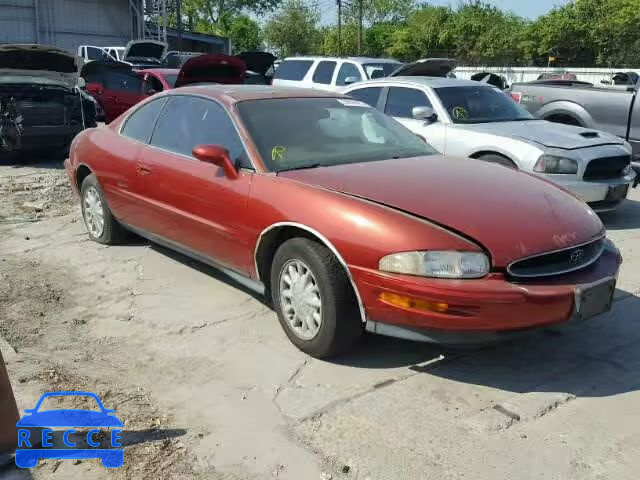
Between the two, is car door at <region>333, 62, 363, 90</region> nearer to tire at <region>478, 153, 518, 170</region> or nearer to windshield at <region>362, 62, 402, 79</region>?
windshield at <region>362, 62, 402, 79</region>

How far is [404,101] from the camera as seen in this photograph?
332 inches

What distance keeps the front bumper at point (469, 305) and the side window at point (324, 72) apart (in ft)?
36.3

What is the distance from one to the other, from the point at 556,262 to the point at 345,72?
10.8m

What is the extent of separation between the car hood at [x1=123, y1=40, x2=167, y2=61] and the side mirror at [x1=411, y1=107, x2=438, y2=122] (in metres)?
18.9

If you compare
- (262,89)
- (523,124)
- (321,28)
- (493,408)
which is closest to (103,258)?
(262,89)

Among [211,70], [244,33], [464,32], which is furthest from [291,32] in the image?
[211,70]

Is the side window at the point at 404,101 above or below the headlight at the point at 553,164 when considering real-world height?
above

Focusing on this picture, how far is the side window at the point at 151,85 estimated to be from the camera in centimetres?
1312

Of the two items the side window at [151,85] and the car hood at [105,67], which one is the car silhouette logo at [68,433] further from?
the car hood at [105,67]

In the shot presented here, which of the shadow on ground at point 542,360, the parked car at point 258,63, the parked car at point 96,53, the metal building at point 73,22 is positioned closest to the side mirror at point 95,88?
the parked car at point 258,63

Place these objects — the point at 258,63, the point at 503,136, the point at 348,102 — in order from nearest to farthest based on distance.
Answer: the point at 348,102 < the point at 503,136 < the point at 258,63

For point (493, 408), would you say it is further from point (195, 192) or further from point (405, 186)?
point (195, 192)

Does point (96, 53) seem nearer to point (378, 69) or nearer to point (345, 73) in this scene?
point (345, 73)

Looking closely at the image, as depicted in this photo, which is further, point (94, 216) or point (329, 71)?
point (329, 71)
